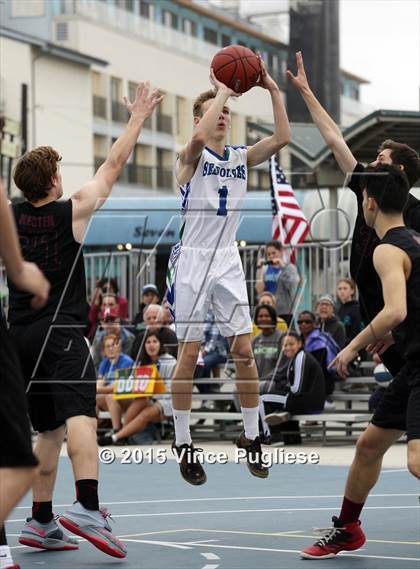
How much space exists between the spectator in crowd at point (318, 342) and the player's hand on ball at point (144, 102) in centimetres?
887

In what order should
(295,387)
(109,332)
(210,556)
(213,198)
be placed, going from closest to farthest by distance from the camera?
1. (210,556)
2. (213,198)
3. (295,387)
4. (109,332)

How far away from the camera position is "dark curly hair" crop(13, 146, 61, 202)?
29.8 ft

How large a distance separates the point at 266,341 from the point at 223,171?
24.4 ft

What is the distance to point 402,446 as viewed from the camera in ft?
59.2

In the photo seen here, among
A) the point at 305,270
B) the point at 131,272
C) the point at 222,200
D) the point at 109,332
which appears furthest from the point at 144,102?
the point at 131,272

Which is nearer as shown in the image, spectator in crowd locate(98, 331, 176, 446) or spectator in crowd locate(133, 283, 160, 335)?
spectator in crowd locate(98, 331, 176, 446)

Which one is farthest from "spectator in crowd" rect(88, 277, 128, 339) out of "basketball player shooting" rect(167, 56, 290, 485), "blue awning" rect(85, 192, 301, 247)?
"basketball player shooting" rect(167, 56, 290, 485)

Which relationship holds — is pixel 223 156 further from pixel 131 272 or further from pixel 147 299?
pixel 131 272

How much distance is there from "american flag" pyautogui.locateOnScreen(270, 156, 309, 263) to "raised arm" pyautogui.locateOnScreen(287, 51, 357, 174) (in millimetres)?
9702

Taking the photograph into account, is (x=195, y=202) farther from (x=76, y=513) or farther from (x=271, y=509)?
(x=271, y=509)

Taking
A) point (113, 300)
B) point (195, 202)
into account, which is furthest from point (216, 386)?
point (195, 202)

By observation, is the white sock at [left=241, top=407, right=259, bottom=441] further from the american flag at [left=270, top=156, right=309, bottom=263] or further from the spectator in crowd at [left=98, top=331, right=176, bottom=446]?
the american flag at [left=270, top=156, right=309, bottom=263]

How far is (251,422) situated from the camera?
405 inches

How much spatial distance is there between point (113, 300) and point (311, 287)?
3544 millimetres
